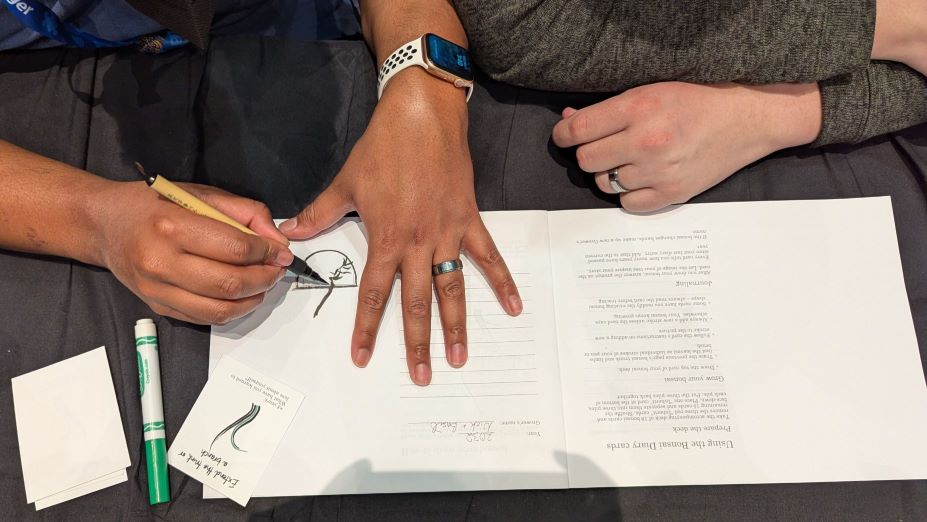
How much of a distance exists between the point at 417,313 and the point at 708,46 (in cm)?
50

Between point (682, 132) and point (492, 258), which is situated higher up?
point (682, 132)

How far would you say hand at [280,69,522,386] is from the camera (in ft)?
2.17

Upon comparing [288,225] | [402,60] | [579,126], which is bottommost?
[288,225]

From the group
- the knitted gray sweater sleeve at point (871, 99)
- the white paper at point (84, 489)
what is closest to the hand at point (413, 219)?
the white paper at point (84, 489)

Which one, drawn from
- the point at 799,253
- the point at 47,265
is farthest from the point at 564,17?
the point at 47,265

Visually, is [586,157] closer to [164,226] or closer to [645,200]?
[645,200]

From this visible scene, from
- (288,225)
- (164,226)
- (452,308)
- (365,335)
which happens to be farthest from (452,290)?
(164,226)

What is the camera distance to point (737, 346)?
26.2 inches

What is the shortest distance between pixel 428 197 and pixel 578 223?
0.70 ft

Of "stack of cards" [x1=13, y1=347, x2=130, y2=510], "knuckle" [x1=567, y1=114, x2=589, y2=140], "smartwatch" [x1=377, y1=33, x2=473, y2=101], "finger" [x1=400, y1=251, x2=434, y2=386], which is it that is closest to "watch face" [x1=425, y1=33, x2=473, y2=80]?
"smartwatch" [x1=377, y1=33, x2=473, y2=101]

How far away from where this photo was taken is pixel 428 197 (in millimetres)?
678

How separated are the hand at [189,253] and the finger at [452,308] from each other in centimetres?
19

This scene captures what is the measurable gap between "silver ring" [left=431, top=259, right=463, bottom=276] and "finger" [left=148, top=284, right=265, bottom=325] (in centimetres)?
24

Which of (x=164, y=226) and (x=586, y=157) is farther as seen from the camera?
(x=586, y=157)
